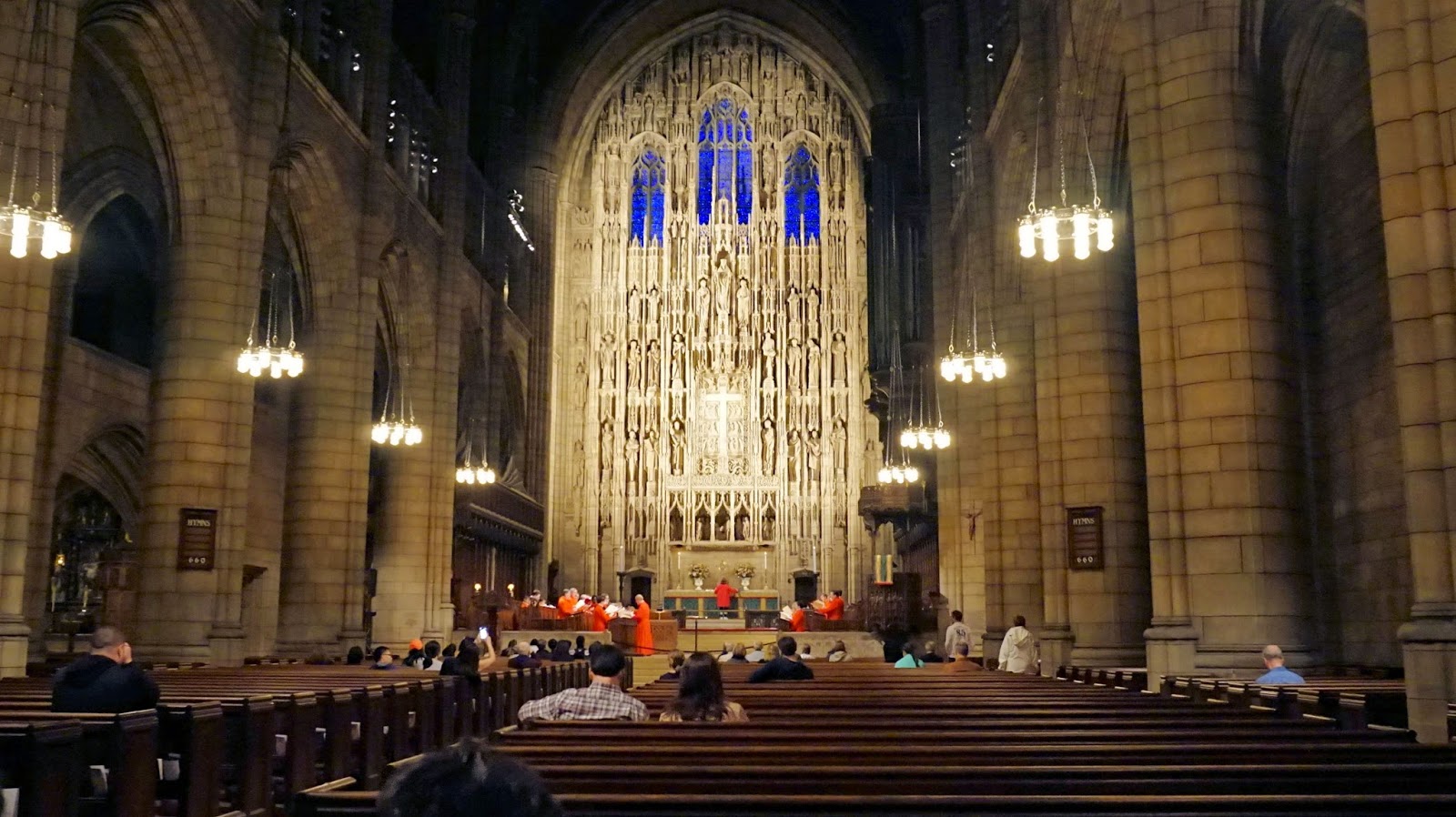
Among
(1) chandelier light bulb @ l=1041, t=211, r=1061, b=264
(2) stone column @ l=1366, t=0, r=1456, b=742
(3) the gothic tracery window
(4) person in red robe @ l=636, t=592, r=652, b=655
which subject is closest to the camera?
(2) stone column @ l=1366, t=0, r=1456, b=742

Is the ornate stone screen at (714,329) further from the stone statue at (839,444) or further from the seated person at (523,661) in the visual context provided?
the seated person at (523,661)

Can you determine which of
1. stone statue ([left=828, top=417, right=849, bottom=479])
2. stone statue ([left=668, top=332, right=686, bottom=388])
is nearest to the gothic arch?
stone statue ([left=668, top=332, right=686, bottom=388])

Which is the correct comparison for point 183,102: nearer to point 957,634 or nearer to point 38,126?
point 38,126

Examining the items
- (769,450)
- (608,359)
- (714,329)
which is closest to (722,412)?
(769,450)

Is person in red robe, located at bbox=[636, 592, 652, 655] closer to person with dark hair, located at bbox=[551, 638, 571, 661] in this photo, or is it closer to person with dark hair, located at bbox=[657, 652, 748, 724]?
person with dark hair, located at bbox=[551, 638, 571, 661]

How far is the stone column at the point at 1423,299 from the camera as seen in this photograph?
7.86 meters

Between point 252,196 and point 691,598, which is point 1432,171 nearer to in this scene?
point 252,196

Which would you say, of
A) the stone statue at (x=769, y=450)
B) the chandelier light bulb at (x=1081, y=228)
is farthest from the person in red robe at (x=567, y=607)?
the chandelier light bulb at (x=1081, y=228)

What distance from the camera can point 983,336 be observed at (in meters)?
23.3

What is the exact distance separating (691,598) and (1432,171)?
3095cm

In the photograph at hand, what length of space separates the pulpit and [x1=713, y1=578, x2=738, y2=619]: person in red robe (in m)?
5.26

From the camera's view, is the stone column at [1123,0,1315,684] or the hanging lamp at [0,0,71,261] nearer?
the stone column at [1123,0,1315,684]

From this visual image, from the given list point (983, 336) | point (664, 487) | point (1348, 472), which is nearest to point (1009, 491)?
point (983, 336)

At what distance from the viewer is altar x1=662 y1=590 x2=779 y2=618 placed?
123 ft
